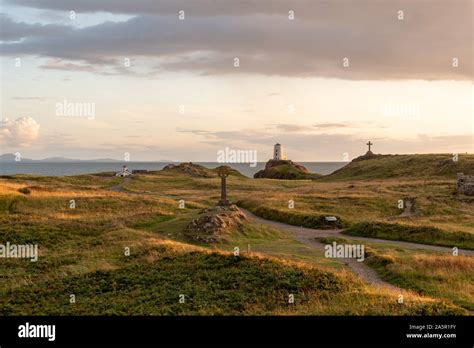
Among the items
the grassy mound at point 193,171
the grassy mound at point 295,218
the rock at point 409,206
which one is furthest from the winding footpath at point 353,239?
the grassy mound at point 193,171

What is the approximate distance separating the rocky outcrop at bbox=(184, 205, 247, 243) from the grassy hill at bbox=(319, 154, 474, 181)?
68.8 metres

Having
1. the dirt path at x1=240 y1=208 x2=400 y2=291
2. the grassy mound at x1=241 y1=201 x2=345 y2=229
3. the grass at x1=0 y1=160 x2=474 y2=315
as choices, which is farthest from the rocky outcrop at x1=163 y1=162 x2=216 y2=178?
the grass at x1=0 y1=160 x2=474 y2=315

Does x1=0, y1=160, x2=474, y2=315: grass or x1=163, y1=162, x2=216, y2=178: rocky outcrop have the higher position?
x1=163, y1=162, x2=216, y2=178: rocky outcrop

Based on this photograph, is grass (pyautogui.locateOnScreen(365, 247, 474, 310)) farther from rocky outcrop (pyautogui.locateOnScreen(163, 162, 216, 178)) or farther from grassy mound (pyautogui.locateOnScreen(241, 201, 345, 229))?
rocky outcrop (pyautogui.locateOnScreen(163, 162, 216, 178))

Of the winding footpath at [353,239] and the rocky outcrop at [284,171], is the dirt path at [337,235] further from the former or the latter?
the rocky outcrop at [284,171]

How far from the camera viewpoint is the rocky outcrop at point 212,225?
39000mm

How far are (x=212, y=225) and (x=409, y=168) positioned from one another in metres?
85.9

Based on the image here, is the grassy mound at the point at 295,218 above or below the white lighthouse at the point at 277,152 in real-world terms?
below

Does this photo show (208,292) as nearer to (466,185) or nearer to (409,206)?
(409,206)

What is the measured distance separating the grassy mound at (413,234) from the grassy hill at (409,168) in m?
58.6

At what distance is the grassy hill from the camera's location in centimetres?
10312

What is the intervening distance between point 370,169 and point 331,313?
109803 millimetres

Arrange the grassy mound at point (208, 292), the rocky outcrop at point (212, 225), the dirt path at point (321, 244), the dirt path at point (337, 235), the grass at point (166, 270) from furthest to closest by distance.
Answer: the rocky outcrop at point (212, 225), the dirt path at point (337, 235), the dirt path at point (321, 244), the grass at point (166, 270), the grassy mound at point (208, 292)
